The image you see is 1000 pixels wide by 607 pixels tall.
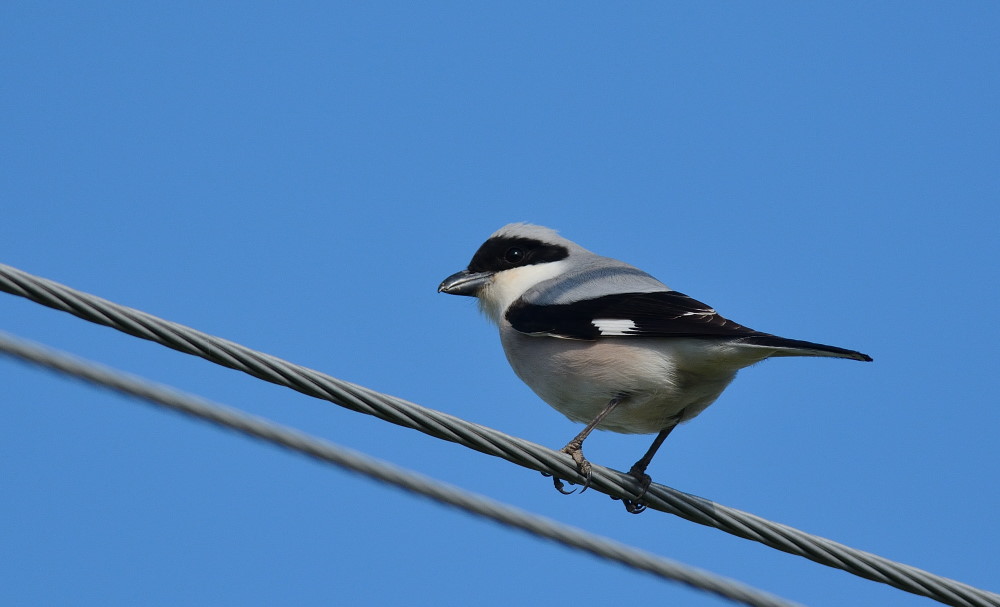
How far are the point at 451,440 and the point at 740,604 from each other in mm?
1068

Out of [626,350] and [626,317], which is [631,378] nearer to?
[626,350]

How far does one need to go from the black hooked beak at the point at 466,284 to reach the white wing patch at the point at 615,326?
150 cm

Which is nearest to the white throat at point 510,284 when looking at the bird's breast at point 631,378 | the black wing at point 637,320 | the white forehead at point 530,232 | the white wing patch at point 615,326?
the white forehead at point 530,232

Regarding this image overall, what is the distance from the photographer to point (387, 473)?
3016 mm

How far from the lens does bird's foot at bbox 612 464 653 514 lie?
4.43 meters

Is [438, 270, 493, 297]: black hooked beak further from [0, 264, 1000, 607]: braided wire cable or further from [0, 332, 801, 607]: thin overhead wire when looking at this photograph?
[0, 332, 801, 607]: thin overhead wire

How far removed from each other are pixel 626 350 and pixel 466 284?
5.77 ft

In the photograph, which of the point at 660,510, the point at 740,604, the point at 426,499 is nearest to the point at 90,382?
the point at 426,499

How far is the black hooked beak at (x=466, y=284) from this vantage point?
684 cm

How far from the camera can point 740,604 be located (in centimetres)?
341

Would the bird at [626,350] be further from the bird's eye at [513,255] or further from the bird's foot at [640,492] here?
the bird's eye at [513,255]

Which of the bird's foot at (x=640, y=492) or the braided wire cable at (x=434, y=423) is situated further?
the bird's foot at (x=640, y=492)

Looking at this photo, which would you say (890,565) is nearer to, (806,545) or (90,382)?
(806,545)

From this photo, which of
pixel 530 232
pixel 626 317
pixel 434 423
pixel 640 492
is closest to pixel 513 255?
pixel 530 232
